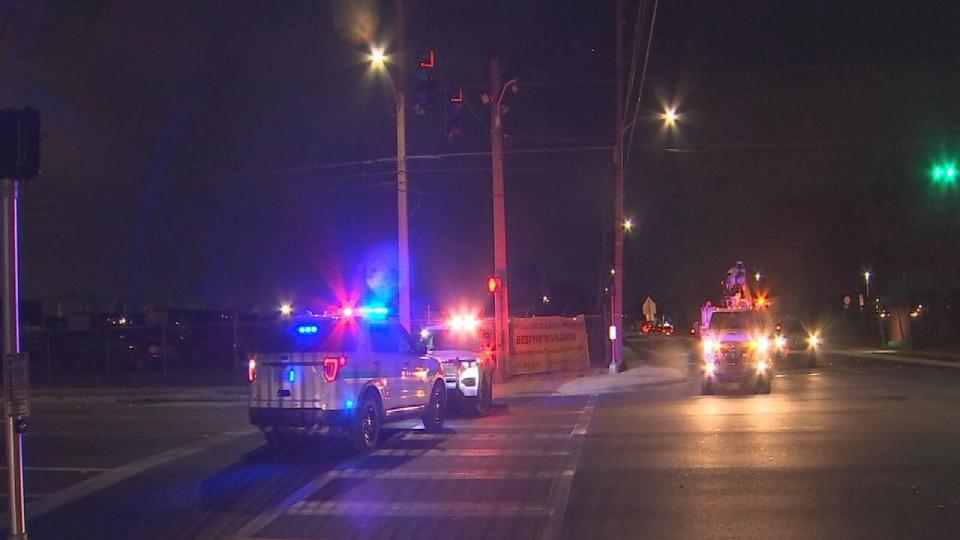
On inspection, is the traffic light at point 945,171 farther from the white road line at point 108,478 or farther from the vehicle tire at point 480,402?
the white road line at point 108,478

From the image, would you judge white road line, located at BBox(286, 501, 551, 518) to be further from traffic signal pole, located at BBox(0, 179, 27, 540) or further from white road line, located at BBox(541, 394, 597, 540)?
traffic signal pole, located at BBox(0, 179, 27, 540)

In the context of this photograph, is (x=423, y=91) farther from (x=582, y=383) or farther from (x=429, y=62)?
(x=582, y=383)

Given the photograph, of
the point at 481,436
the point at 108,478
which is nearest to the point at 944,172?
the point at 481,436

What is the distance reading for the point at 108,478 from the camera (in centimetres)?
1162

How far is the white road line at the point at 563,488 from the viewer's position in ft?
26.5

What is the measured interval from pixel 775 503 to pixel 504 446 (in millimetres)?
5059

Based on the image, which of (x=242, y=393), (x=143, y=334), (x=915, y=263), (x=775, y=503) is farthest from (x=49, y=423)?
(x=915, y=263)

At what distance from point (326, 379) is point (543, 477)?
375cm

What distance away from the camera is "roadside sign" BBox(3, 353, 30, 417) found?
672 centimetres

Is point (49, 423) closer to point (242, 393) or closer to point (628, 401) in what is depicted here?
point (242, 393)

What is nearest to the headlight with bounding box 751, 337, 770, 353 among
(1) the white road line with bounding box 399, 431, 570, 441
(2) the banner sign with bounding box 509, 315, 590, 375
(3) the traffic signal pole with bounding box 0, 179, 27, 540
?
(1) the white road line with bounding box 399, 431, 570, 441

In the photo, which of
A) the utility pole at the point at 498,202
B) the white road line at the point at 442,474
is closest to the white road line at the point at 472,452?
the white road line at the point at 442,474

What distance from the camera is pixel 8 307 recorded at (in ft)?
22.5

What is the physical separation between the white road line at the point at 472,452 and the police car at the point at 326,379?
1.55 ft
